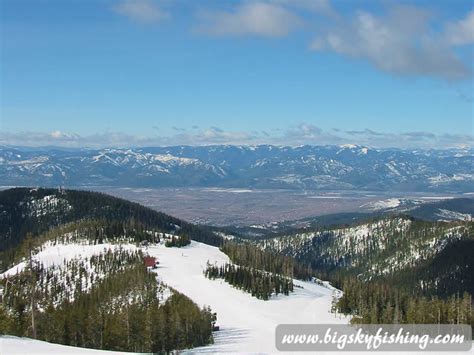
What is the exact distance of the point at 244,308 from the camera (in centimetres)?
14338

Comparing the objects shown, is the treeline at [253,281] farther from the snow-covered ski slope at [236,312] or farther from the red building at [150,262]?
the red building at [150,262]

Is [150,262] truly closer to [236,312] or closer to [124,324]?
[236,312]

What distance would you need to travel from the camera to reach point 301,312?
14475 centimetres

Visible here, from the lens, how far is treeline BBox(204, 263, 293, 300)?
160 meters

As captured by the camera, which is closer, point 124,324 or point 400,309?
point 124,324

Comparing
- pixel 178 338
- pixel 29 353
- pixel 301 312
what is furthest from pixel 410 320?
pixel 29 353

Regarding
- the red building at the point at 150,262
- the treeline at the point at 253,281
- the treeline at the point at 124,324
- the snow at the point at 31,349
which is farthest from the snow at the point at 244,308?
the snow at the point at 31,349

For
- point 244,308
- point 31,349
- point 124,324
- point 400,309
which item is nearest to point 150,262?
point 244,308

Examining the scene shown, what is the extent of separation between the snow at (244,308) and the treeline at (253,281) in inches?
81.7

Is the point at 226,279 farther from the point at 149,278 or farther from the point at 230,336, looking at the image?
the point at 230,336

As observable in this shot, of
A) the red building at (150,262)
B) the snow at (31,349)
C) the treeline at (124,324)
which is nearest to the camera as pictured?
the snow at (31,349)

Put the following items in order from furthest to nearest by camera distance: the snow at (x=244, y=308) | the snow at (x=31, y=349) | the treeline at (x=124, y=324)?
the snow at (x=244, y=308)
the treeline at (x=124, y=324)
the snow at (x=31, y=349)

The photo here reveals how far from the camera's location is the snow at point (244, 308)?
10281 centimetres

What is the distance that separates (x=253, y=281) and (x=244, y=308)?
848 inches
